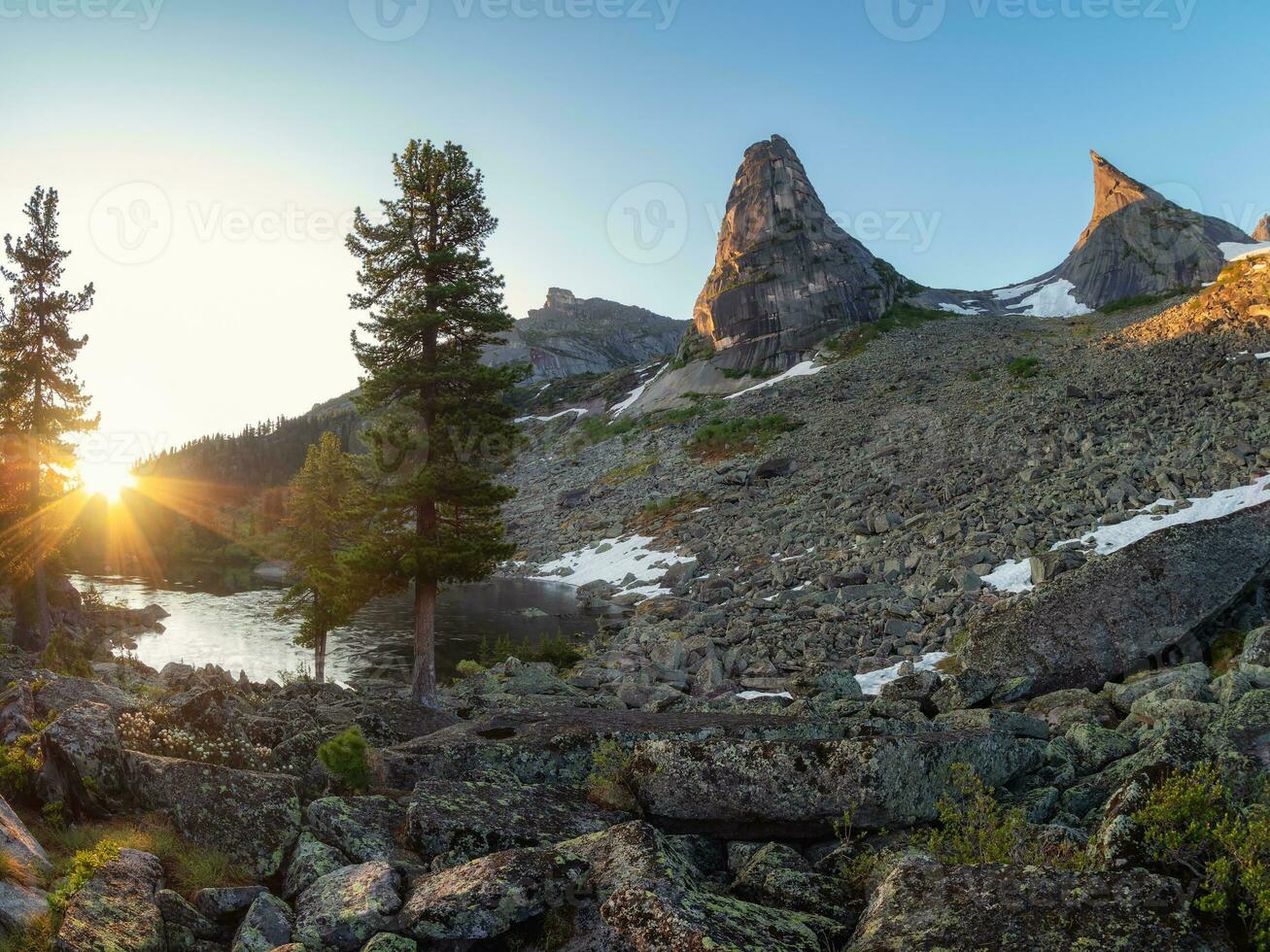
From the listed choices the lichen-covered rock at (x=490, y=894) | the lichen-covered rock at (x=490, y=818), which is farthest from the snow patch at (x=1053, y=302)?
the lichen-covered rock at (x=490, y=894)

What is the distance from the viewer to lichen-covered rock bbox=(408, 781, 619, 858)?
21.8 ft

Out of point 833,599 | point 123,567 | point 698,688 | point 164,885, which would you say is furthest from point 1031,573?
point 123,567

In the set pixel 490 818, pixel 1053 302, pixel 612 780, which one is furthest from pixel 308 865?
pixel 1053 302

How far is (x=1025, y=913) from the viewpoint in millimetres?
4312

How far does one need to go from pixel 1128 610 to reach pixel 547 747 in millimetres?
12162

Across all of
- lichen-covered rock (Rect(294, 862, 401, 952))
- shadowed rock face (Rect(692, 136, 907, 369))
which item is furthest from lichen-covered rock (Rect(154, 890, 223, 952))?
shadowed rock face (Rect(692, 136, 907, 369))

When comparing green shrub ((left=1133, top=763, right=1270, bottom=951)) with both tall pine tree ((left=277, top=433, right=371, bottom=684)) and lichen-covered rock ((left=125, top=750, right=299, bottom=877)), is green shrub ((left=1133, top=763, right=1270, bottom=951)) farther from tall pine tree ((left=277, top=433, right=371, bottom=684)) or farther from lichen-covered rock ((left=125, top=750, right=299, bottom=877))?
tall pine tree ((left=277, top=433, right=371, bottom=684))

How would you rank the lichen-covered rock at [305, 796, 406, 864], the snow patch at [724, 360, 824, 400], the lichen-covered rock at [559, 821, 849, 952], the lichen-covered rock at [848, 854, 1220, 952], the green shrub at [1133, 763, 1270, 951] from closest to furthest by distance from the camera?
the lichen-covered rock at [848, 854, 1220, 952]
the green shrub at [1133, 763, 1270, 951]
the lichen-covered rock at [559, 821, 849, 952]
the lichen-covered rock at [305, 796, 406, 864]
the snow patch at [724, 360, 824, 400]

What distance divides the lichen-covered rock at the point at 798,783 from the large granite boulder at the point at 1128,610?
25.4 ft

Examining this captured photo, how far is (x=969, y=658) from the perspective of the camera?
1458cm

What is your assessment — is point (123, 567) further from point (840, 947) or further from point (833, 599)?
point (840, 947)

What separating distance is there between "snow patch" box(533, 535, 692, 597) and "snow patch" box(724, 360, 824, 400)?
37.4 meters

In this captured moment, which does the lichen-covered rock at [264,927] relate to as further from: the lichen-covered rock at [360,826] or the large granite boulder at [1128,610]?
the large granite boulder at [1128,610]

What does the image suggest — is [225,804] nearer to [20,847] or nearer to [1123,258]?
[20,847]
